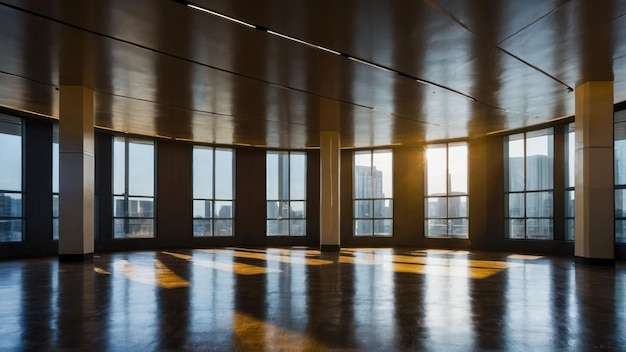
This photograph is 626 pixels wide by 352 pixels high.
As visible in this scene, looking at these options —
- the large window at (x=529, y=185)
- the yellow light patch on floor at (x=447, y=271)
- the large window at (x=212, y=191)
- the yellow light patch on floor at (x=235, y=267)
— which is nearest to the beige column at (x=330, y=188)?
the yellow light patch on floor at (x=235, y=267)

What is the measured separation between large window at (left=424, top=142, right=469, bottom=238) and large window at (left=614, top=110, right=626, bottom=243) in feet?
27.7

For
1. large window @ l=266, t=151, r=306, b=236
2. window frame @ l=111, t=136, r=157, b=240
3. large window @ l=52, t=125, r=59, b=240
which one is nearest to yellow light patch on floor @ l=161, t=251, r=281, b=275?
large window @ l=52, t=125, r=59, b=240

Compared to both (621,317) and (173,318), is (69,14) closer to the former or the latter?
(173,318)

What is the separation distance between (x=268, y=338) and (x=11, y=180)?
1953 cm

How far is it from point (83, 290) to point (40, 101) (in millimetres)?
10889

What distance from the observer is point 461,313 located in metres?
8.27

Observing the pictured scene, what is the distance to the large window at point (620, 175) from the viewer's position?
20047 mm

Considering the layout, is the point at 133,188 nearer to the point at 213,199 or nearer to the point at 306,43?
the point at 213,199

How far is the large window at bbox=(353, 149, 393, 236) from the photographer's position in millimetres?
30234

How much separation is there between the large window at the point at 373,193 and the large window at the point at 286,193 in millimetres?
3597

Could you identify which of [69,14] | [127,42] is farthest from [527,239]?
[69,14]

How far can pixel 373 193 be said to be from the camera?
1207 inches

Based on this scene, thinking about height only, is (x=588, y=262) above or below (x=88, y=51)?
below

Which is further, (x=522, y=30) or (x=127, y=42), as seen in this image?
(x=127, y=42)
